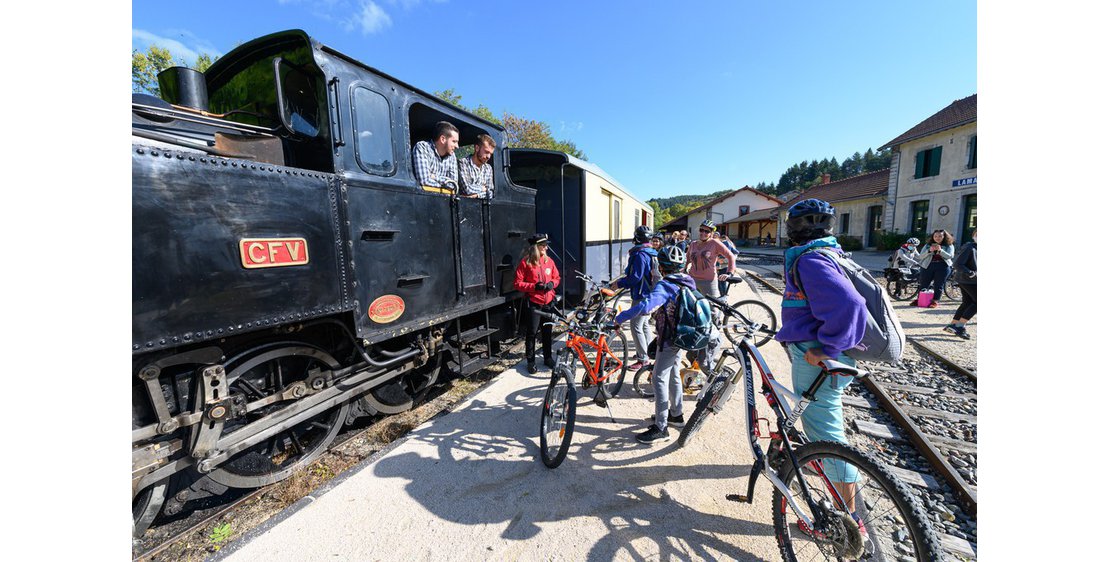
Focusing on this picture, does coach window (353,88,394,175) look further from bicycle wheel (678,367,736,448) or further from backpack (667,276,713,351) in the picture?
bicycle wheel (678,367,736,448)

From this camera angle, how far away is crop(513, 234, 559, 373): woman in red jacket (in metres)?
4.48

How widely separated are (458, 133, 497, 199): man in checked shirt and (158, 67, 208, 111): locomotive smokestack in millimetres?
2102

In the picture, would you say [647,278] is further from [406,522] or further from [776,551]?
[406,522]

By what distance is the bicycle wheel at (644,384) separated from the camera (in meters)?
3.94

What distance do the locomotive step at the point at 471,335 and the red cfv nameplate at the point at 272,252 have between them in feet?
5.91

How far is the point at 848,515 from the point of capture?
172 centimetres

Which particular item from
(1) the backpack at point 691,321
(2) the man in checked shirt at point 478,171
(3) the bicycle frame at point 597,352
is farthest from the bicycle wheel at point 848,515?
(2) the man in checked shirt at point 478,171

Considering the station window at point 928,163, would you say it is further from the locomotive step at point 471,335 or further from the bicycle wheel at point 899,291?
the locomotive step at point 471,335

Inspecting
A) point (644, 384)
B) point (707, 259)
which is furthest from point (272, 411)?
point (707, 259)

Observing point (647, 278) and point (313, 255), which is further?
point (647, 278)

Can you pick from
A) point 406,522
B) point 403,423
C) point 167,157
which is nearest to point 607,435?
point 406,522

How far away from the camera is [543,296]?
15.1ft

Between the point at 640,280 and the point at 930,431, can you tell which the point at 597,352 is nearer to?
the point at 640,280

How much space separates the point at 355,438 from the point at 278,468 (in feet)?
1.89
